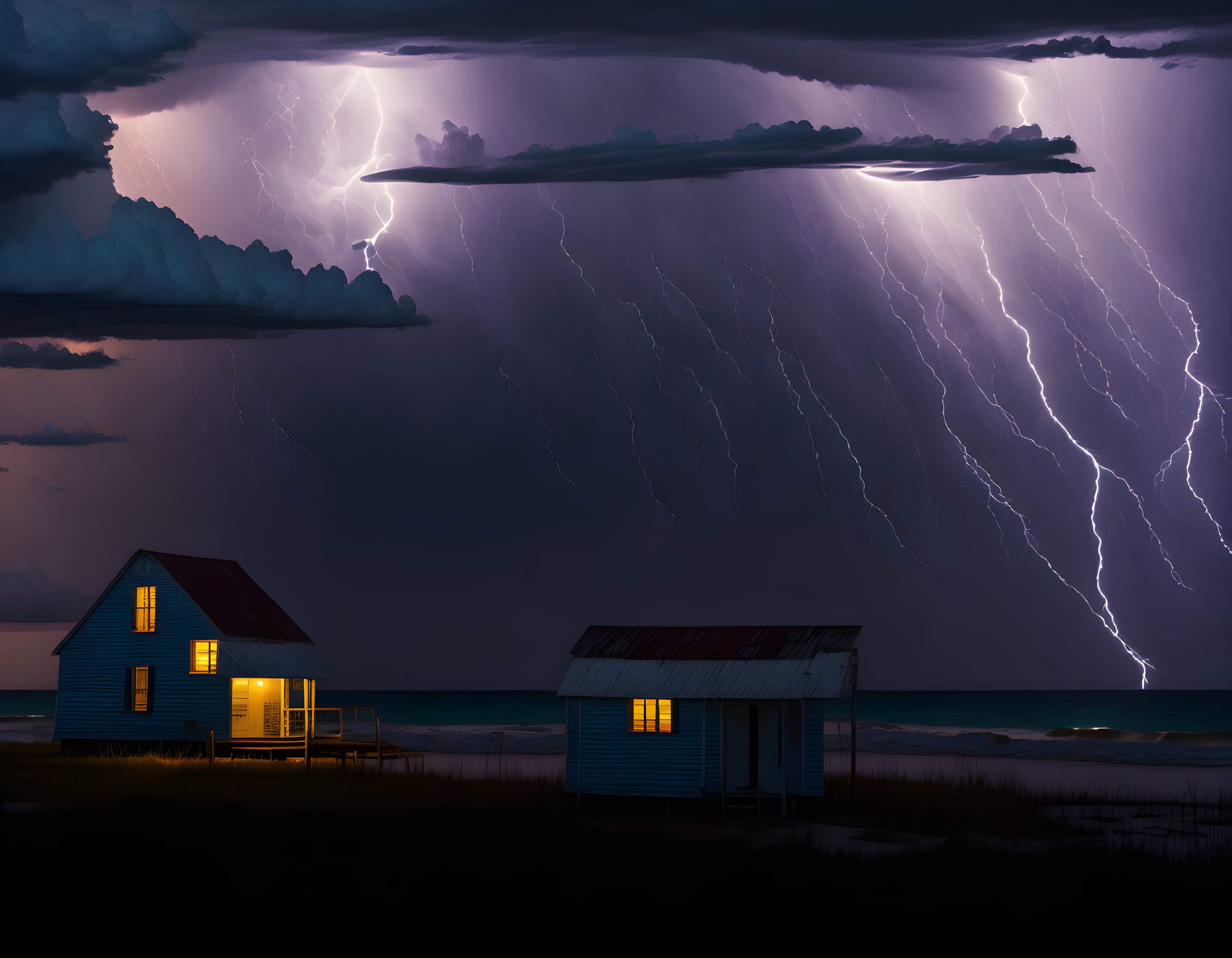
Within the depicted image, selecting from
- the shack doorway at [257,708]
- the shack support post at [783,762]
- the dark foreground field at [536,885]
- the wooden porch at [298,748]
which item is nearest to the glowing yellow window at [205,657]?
the shack doorway at [257,708]

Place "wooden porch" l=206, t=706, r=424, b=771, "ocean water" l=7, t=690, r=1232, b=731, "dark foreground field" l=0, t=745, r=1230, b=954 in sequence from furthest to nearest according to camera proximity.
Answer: "ocean water" l=7, t=690, r=1232, b=731
"wooden porch" l=206, t=706, r=424, b=771
"dark foreground field" l=0, t=745, r=1230, b=954

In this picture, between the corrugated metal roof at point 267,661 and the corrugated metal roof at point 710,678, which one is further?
the corrugated metal roof at point 267,661

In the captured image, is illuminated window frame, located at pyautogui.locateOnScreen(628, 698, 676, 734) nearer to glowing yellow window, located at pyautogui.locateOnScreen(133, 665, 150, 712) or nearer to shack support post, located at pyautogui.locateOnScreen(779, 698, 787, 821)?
shack support post, located at pyautogui.locateOnScreen(779, 698, 787, 821)

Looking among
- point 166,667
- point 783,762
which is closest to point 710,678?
point 783,762

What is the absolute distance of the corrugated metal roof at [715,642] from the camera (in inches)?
1145

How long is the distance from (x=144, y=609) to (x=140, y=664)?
1.52 metres

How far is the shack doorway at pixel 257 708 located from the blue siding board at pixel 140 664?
0.54 metres

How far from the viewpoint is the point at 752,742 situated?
28.9 metres

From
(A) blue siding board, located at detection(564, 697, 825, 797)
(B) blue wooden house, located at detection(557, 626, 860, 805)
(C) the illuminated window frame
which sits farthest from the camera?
(C) the illuminated window frame

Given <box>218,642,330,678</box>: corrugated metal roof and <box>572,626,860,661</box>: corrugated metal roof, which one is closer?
<box>572,626,860,661</box>: corrugated metal roof

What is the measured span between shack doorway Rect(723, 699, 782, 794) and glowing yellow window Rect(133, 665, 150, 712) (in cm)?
1814

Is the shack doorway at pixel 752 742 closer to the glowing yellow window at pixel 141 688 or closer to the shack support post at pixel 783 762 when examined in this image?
the shack support post at pixel 783 762

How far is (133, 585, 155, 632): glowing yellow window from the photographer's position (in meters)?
39.1

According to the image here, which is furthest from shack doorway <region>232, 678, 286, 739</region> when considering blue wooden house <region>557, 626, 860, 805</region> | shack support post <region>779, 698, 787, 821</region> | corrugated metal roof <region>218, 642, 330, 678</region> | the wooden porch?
→ shack support post <region>779, 698, 787, 821</region>
